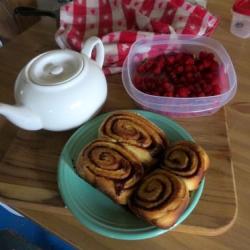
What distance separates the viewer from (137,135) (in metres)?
0.44

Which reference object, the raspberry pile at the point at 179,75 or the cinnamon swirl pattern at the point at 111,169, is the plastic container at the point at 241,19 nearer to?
the raspberry pile at the point at 179,75

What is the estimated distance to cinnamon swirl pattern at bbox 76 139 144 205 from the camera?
400 mm

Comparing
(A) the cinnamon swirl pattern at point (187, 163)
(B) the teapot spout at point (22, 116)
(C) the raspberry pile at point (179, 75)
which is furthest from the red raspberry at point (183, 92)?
(B) the teapot spout at point (22, 116)

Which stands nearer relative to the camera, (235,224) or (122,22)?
(235,224)

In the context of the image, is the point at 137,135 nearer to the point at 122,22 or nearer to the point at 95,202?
the point at 95,202

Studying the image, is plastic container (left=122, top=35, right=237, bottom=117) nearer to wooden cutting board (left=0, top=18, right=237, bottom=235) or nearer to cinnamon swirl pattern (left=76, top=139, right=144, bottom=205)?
wooden cutting board (left=0, top=18, right=237, bottom=235)

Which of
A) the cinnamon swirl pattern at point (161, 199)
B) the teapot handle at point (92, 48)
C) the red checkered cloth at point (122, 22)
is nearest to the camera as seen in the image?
the cinnamon swirl pattern at point (161, 199)

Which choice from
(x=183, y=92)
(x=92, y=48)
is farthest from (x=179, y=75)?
(x=92, y=48)

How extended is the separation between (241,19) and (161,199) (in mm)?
464

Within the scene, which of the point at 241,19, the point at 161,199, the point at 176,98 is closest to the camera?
the point at 161,199

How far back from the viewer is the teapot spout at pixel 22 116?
0.43 metres

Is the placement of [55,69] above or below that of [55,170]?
above

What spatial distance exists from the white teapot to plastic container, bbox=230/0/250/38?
36cm

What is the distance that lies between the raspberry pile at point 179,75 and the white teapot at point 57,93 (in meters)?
0.10
